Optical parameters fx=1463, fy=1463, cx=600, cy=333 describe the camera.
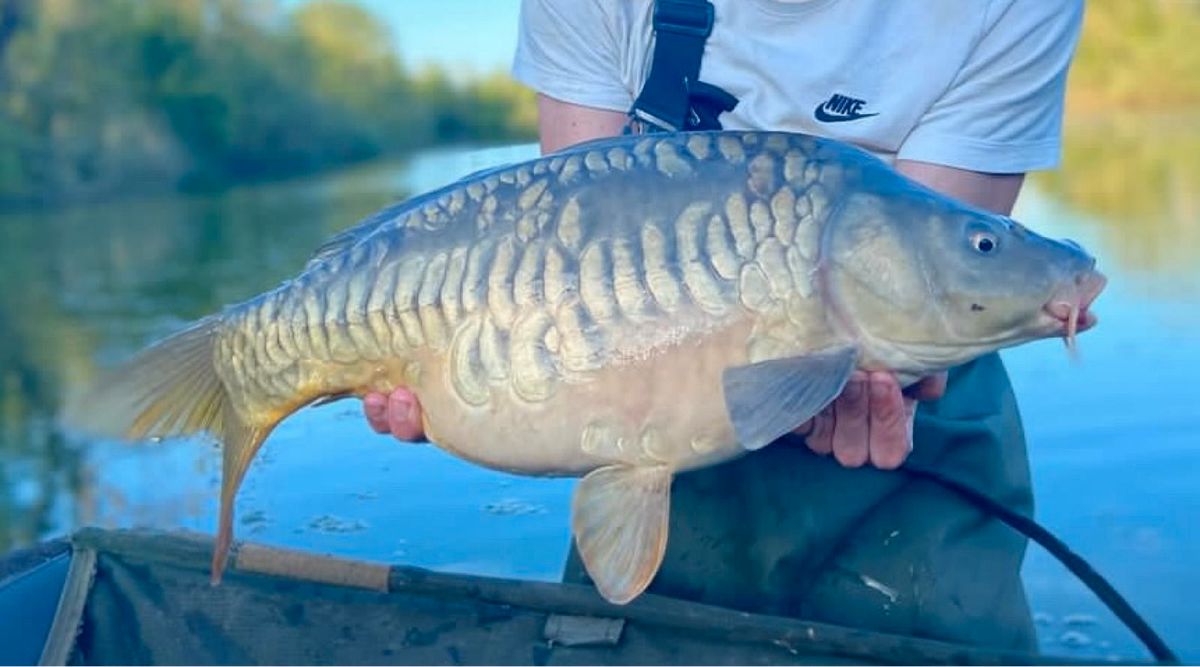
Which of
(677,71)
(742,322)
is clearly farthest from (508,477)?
(742,322)

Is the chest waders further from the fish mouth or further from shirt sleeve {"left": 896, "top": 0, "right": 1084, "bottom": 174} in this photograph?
the fish mouth

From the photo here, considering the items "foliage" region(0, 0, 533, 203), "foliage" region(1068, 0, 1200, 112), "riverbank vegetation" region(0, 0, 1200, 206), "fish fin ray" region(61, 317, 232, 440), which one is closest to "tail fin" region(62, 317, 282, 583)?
"fish fin ray" region(61, 317, 232, 440)

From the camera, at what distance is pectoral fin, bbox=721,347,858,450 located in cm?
112

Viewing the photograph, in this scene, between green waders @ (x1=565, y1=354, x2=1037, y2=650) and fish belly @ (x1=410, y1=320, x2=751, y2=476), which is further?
green waders @ (x1=565, y1=354, x2=1037, y2=650)

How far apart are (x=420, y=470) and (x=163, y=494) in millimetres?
606

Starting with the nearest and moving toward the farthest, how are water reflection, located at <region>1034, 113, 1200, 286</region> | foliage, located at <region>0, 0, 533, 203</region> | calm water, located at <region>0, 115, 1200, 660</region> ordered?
calm water, located at <region>0, 115, 1200, 660</region> < water reflection, located at <region>1034, 113, 1200, 286</region> < foliage, located at <region>0, 0, 533, 203</region>

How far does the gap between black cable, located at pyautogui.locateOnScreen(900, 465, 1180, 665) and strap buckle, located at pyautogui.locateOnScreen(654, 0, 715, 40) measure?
0.51 m

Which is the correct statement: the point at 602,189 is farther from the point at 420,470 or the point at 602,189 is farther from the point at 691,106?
the point at 420,470

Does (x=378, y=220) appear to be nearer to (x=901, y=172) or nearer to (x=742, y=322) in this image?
(x=742, y=322)

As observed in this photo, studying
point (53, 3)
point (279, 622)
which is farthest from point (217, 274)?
point (53, 3)

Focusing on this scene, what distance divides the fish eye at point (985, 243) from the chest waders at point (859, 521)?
1.28 feet

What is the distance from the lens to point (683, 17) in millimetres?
1562

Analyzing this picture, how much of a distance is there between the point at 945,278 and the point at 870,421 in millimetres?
179

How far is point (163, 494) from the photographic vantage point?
Result: 10.1 ft
